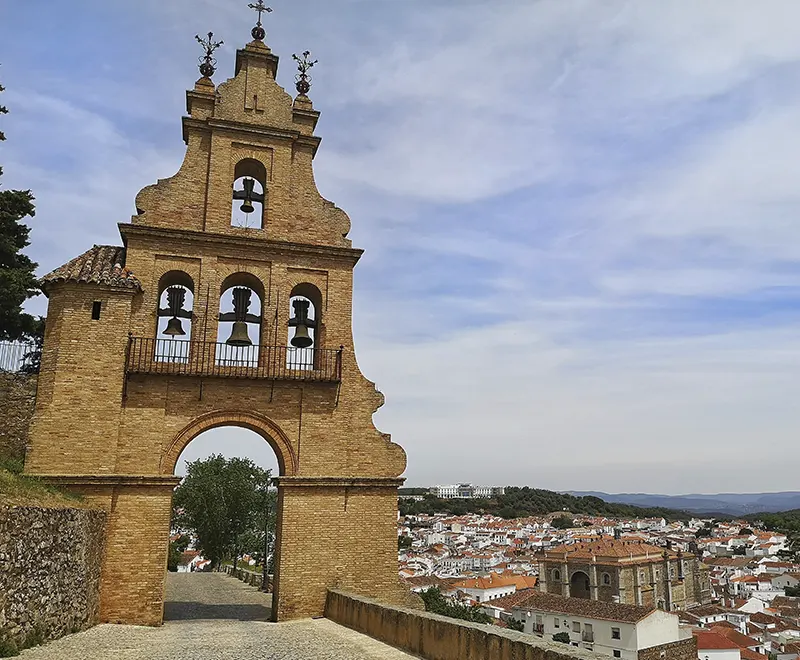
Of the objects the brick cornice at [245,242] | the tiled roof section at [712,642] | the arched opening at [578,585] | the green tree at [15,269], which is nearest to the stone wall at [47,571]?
the brick cornice at [245,242]

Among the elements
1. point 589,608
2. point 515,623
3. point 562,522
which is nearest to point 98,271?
point 589,608

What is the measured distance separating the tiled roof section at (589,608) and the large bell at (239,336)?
39972 mm

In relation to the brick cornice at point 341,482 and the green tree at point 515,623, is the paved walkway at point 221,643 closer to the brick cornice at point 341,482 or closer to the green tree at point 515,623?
the brick cornice at point 341,482

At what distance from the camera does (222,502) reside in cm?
3275

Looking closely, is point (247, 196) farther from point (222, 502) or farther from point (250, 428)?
point (222, 502)

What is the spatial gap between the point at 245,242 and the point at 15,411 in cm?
522

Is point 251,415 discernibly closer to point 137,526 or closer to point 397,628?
point 137,526

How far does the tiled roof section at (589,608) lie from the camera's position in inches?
1742

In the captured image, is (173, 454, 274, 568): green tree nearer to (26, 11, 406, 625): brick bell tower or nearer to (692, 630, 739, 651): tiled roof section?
(26, 11, 406, 625): brick bell tower

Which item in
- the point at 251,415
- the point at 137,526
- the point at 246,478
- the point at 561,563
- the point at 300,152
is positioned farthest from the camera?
the point at 561,563

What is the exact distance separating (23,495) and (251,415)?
4.20 metres

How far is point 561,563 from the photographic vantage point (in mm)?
71938

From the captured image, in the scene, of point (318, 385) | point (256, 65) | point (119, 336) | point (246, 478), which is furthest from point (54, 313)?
point (246, 478)

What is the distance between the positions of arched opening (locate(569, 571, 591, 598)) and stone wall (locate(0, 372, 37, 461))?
69.1m
